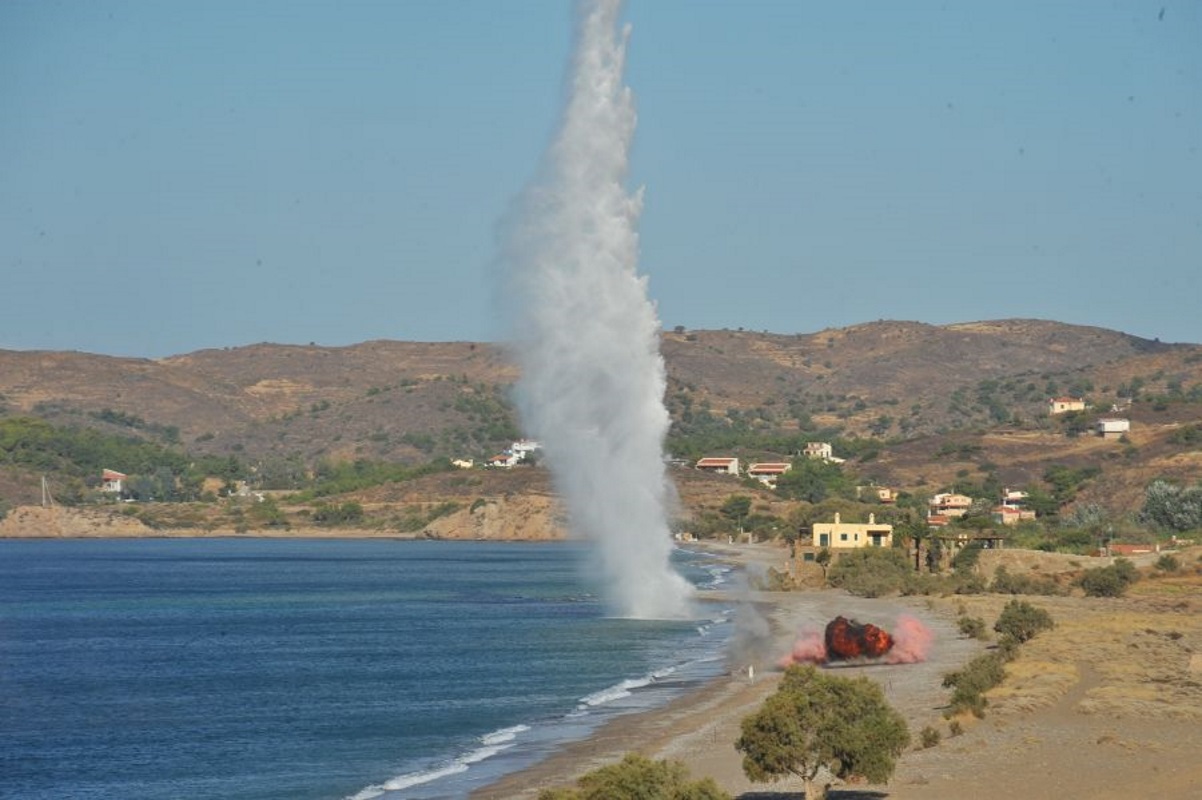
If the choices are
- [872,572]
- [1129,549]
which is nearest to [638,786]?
[872,572]

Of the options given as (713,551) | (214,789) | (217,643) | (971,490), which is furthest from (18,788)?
(971,490)

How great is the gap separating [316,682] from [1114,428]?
14109 centimetres

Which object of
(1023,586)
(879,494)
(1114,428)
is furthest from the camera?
(1114,428)

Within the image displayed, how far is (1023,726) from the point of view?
37.8 metres

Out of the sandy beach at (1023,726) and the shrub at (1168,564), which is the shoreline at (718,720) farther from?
the shrub at (1168,564)

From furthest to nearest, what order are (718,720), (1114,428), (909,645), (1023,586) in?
(1114,428)
(1023,586)
(909,645)
(718,720)

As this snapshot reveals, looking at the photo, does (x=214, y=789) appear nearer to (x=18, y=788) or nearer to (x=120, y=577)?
(x=18, y=788)

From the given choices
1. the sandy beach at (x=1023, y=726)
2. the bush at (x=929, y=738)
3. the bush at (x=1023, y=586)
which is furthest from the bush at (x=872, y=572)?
the bush at (x=929, y=738)

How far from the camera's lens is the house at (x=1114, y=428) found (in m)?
184

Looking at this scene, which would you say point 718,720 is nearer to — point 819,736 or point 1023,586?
point 819,736

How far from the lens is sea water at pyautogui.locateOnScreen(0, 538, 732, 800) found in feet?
127

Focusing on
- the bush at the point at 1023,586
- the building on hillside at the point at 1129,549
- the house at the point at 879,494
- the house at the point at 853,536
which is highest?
the house at the point at 879,494

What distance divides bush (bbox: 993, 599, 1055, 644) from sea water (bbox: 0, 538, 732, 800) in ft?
30.3

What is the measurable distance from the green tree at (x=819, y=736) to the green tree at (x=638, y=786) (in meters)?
3.43
